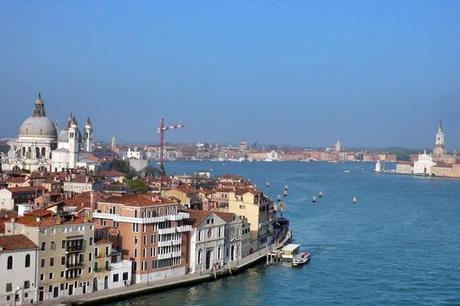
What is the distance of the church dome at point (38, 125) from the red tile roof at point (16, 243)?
19.9 metres

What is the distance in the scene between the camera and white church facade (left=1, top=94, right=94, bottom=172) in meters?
29.2

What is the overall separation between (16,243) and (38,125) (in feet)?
66.5

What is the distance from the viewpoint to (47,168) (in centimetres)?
2911

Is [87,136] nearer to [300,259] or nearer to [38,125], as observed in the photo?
[38,125]

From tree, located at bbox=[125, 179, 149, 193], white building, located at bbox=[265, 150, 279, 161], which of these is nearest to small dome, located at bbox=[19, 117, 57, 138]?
tree, located at bbox=[125, 179, 149, 193]

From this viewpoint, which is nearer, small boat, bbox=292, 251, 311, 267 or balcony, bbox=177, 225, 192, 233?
balcony, bbox=177, 225, 192, 233

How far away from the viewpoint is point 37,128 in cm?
3000

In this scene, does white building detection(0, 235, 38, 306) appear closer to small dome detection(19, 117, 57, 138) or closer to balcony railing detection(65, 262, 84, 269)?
balcony railing detection(65, 262, 84, 269)

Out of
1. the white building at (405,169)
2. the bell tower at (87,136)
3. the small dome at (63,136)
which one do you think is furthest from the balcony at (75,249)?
the white building at (405,169)

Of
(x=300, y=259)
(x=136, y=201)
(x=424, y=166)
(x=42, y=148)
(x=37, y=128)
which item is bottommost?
(x=300, y=259)

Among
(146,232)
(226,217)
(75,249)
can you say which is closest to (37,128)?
(226,217)

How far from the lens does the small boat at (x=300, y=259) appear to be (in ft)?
49.9

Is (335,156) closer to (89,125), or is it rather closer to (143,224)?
(89,125)

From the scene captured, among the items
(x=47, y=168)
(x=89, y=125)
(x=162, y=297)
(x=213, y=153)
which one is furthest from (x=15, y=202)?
(x=213, y=153)
